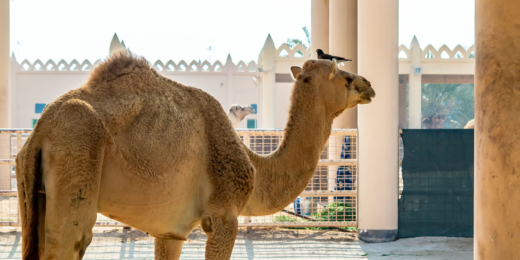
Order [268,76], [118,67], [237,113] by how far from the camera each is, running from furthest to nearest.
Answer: [268,76] < [237,113] < [118,67]

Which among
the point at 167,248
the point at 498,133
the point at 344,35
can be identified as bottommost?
the point at 167,248

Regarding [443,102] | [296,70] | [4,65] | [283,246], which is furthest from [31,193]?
[443,102]

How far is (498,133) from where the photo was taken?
3.65 metres

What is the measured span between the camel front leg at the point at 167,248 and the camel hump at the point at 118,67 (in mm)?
1367

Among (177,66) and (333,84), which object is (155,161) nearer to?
(333,84)

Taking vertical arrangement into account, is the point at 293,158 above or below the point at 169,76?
below

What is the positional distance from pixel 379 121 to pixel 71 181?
6017 millimetres

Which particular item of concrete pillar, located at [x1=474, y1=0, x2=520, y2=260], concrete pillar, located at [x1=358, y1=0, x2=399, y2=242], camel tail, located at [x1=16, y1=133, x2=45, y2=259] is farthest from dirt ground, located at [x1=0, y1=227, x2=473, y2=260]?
camel tail, located at [x1=16, y1=133, x2=45, y2=259]

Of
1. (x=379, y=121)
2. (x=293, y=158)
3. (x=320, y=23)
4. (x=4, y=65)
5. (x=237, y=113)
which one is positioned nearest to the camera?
(x=293, y=158)

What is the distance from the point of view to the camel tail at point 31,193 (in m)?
2.93

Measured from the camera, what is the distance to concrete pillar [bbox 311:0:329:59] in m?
13.8

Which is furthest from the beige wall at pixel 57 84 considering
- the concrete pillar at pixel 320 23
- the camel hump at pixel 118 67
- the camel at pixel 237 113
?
the camel hump at pixel 118 67

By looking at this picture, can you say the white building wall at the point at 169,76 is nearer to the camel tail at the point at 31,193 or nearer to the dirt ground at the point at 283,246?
the dirt ground at the point at 283,246

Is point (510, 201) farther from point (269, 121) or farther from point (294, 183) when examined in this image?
point (269, 121)
